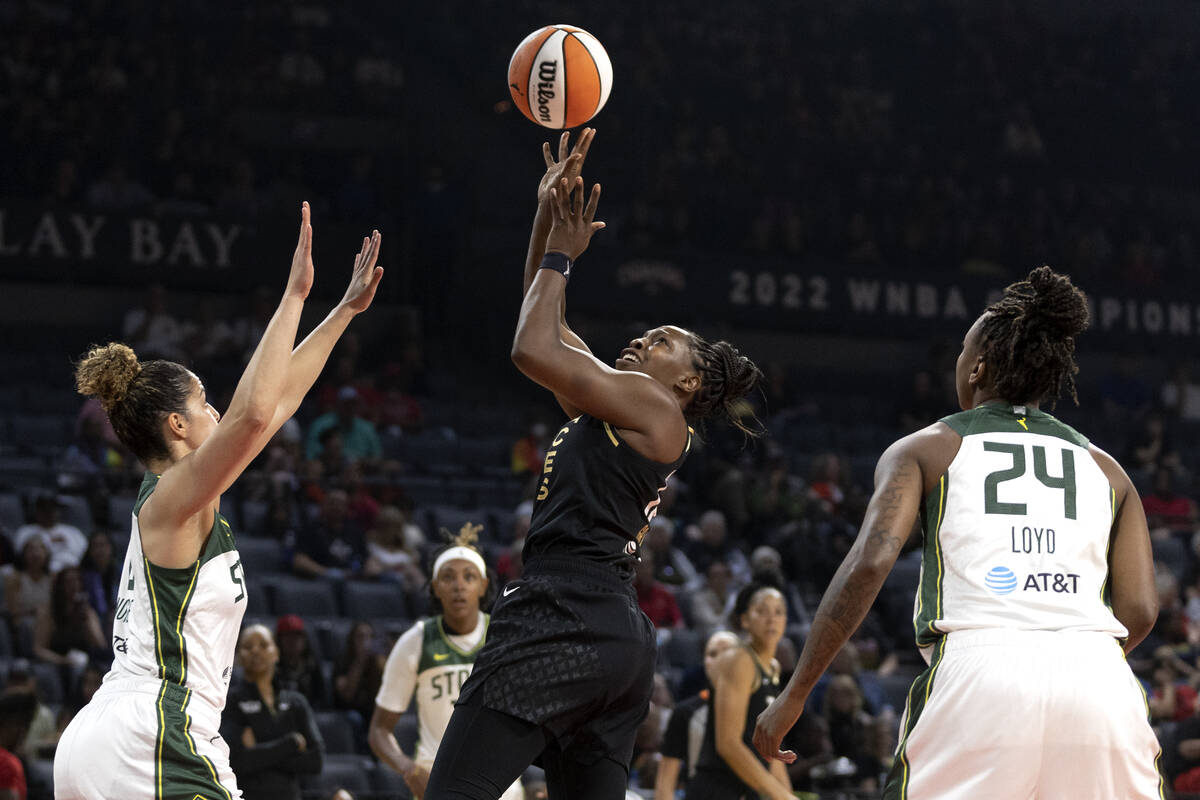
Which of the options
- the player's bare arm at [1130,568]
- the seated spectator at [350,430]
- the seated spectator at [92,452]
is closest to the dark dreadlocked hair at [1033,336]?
the player's bare arm at [1130,568]

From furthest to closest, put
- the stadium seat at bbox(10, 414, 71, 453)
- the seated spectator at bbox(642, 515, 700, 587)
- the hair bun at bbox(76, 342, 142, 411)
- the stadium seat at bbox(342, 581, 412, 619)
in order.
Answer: the stadium seat at bbox(10, 414, 71, 453)
the seated spectator at bbox(642, 515, 700, 587)
the stadium seat at bbox(342, 581, 412, 619)
the hair bun at bbox(76, 342, 142, 411)

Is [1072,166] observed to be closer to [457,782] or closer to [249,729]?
[249,729]

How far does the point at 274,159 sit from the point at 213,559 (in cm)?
1369

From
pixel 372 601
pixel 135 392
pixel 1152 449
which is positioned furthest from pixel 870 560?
pixel 1152 449

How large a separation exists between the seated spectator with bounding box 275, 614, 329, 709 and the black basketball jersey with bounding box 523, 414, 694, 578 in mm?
5786

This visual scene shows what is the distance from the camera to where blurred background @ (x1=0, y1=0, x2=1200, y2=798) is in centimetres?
1126

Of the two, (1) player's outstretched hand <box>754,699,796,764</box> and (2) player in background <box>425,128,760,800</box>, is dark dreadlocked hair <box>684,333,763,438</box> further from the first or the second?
(1) player's outstretched hand <box>754,699,796,764</box>

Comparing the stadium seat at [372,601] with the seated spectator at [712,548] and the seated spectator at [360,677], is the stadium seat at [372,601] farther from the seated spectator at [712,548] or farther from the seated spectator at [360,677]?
the seated spectator at [712,548]

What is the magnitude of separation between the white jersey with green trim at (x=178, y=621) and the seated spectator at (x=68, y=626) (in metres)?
6.16

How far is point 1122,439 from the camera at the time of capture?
16.7m

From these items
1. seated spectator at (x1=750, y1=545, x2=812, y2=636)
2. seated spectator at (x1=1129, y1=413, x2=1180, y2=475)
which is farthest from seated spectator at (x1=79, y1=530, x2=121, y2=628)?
seated spectator at (x1=1129, y1=413, x2=1180, y2=475)

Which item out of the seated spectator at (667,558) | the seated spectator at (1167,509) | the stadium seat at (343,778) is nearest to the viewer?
the stadium seat at (343,778)

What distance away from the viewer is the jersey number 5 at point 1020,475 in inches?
Result: 142

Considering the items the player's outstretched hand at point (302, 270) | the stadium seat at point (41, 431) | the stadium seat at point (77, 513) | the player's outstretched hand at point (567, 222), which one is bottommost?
the stadium seat at point (77, 513)
